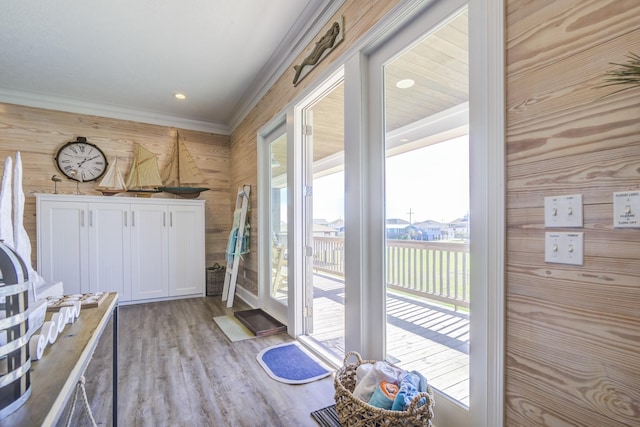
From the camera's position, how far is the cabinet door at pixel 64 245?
336cm

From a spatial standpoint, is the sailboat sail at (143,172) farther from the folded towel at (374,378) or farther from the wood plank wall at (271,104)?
the folded towel at (374,378)

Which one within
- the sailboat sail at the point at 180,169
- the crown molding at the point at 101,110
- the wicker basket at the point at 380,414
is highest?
the crown molding at the point at 101,110

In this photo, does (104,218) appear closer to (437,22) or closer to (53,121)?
(53,121)

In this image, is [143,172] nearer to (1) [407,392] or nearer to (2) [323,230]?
(2) [323,230]

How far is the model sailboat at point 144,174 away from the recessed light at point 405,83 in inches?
147

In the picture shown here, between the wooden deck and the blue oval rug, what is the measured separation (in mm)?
624

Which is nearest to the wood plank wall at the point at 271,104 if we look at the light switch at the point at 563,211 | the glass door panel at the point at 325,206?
the glass door panel at the point at 325,206

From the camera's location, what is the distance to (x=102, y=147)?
13.5 ft

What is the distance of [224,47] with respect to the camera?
2.73 m

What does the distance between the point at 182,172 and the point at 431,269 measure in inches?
160

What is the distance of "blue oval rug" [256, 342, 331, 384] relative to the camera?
2014mm

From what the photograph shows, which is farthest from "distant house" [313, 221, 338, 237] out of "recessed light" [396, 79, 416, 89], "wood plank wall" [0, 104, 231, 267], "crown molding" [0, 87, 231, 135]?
"crown molding" [0, 87, 231, 135]

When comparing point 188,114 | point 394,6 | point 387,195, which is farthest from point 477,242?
point 188,114

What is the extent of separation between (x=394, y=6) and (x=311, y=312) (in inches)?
94.0
